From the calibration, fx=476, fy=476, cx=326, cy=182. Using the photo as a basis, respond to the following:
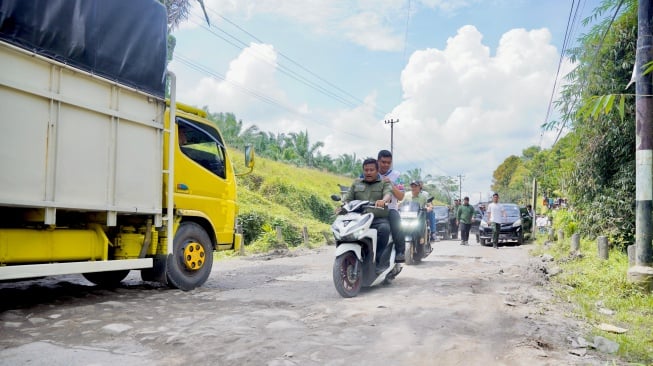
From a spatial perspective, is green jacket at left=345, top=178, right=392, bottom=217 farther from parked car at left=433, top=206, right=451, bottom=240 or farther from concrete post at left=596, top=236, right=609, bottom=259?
parked car at left=433, top=206, right=451, bottom=240

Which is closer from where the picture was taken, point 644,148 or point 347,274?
point 347,274

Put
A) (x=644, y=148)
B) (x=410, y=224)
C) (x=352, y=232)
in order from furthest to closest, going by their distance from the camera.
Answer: (x=410, y=224), (x=644, y=148), (x=352, y=232)

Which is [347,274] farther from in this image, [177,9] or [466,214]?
[177,9]

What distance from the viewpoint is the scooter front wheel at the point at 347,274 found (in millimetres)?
5703

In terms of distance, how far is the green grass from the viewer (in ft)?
13.3

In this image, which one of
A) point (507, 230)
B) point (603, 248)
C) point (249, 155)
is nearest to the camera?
point (249, 155)

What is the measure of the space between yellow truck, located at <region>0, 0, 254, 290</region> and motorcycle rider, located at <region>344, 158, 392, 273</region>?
2.21 meters

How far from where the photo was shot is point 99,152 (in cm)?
512

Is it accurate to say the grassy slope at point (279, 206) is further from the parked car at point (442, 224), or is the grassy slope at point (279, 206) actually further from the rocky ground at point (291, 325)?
the rocky ground at point (291, 325)

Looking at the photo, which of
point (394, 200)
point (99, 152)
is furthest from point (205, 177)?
point (394, 200)

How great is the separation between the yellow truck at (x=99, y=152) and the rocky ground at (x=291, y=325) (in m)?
0.53

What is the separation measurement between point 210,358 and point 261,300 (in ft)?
7.72

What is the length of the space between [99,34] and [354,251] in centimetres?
383

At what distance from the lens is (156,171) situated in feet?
19.3
